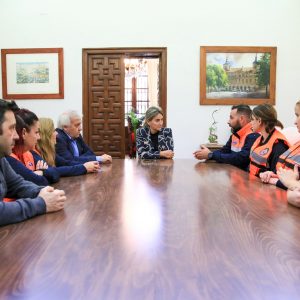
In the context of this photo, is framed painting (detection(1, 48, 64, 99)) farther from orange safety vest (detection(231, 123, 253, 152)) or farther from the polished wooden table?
the polished wooden table

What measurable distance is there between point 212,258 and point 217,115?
A: 194 inches

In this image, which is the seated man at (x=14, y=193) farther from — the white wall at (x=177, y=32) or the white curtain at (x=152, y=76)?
the white curtain at (x=152, y=76)

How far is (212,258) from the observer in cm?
104

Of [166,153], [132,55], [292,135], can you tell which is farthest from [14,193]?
Answer: [132,55]

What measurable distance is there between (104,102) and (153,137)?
2.20 m

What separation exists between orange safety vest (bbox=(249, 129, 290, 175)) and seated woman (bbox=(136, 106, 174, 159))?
3.45 feet

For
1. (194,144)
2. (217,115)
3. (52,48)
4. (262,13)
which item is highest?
(262,13)

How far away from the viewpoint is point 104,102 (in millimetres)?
5988

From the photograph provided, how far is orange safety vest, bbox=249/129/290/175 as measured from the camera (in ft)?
9.51

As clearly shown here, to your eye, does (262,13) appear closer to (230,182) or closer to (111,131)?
(111,131)

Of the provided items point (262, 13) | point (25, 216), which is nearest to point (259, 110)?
point (25, 216)

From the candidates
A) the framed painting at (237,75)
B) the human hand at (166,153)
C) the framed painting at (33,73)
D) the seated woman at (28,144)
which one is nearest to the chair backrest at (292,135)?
the human hand at (166,153)

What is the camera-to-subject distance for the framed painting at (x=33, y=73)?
5875 millimetres

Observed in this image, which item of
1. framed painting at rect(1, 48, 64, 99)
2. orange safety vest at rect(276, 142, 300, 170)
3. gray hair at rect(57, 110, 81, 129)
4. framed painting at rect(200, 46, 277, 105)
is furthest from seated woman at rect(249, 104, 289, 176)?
framed painting at rect(1, 48, 64, 99)
